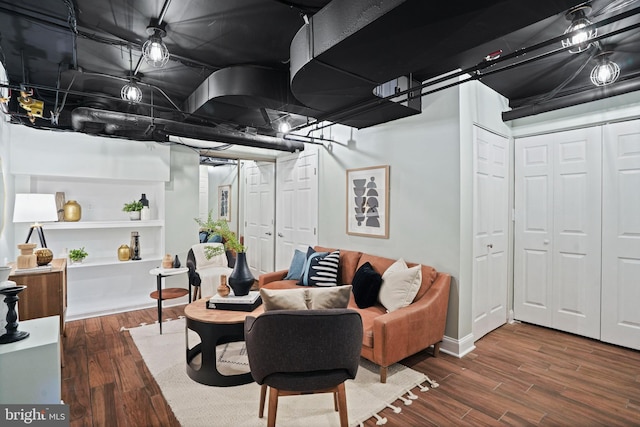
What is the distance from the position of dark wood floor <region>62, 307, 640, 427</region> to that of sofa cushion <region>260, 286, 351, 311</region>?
85cm

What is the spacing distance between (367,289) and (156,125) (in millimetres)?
3112

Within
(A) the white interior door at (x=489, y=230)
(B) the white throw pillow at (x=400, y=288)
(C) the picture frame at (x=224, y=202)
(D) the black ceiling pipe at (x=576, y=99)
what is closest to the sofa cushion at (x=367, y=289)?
(B) the white throw pillow at (x=400, y=288)

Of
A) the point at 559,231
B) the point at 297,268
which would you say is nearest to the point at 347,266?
the point at 297,268

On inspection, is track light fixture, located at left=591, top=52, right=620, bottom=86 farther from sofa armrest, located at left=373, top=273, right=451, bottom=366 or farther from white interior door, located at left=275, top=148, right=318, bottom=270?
white interior door, located at left=275, top=148, right=318, bottom=270

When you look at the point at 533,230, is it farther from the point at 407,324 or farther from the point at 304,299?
the point at 304,299

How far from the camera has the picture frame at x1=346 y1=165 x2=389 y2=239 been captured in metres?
3.73

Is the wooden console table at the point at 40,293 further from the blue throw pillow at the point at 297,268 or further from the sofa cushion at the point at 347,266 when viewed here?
the sofa cushion at the point at 347,266

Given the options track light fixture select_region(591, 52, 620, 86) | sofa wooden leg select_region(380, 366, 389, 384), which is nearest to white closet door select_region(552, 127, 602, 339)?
track light fixture select_region(591, 52, 620, 86)

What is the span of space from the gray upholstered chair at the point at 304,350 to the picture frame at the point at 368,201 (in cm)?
205

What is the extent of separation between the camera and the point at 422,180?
3.35 m

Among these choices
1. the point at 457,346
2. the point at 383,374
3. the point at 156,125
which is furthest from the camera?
the point at 156,125

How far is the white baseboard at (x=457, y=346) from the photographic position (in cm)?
305

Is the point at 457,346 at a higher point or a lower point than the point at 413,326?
lower

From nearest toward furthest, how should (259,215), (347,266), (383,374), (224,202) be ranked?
1. (383,374)
2. (347,266)
3. (259,215)
4. (224,202)
